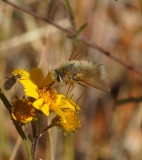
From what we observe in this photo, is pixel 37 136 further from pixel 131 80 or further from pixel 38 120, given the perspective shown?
pixel 131 80

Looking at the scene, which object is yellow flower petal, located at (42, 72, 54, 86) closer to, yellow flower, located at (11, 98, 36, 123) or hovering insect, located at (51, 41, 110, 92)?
hovering insect, located at (51, 41, 110, 92)

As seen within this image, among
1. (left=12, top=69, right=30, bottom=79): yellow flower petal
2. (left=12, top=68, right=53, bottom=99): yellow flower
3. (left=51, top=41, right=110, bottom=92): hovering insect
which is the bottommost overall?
(left=51, top=41, right=110, bottom=92): hovering insect

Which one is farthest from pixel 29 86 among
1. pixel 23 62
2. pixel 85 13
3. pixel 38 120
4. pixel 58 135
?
pixel 85 13

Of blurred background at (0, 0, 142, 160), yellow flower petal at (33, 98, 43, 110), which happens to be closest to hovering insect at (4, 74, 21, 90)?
yellow flower petal at (33, 98, 43, 110)

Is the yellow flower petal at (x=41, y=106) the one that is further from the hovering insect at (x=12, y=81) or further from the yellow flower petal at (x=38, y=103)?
the hovering insect at (x=12, y=81)

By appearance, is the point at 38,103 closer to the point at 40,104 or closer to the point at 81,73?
the point at 40,104

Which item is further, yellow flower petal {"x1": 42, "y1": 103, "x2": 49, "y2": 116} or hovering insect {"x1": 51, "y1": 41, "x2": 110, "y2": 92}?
hovering insect {"x1": 51, "y1": 41, "x2": 110, "y2": 92}

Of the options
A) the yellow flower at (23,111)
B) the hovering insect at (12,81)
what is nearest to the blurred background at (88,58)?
the hovering insect at (12,81)
